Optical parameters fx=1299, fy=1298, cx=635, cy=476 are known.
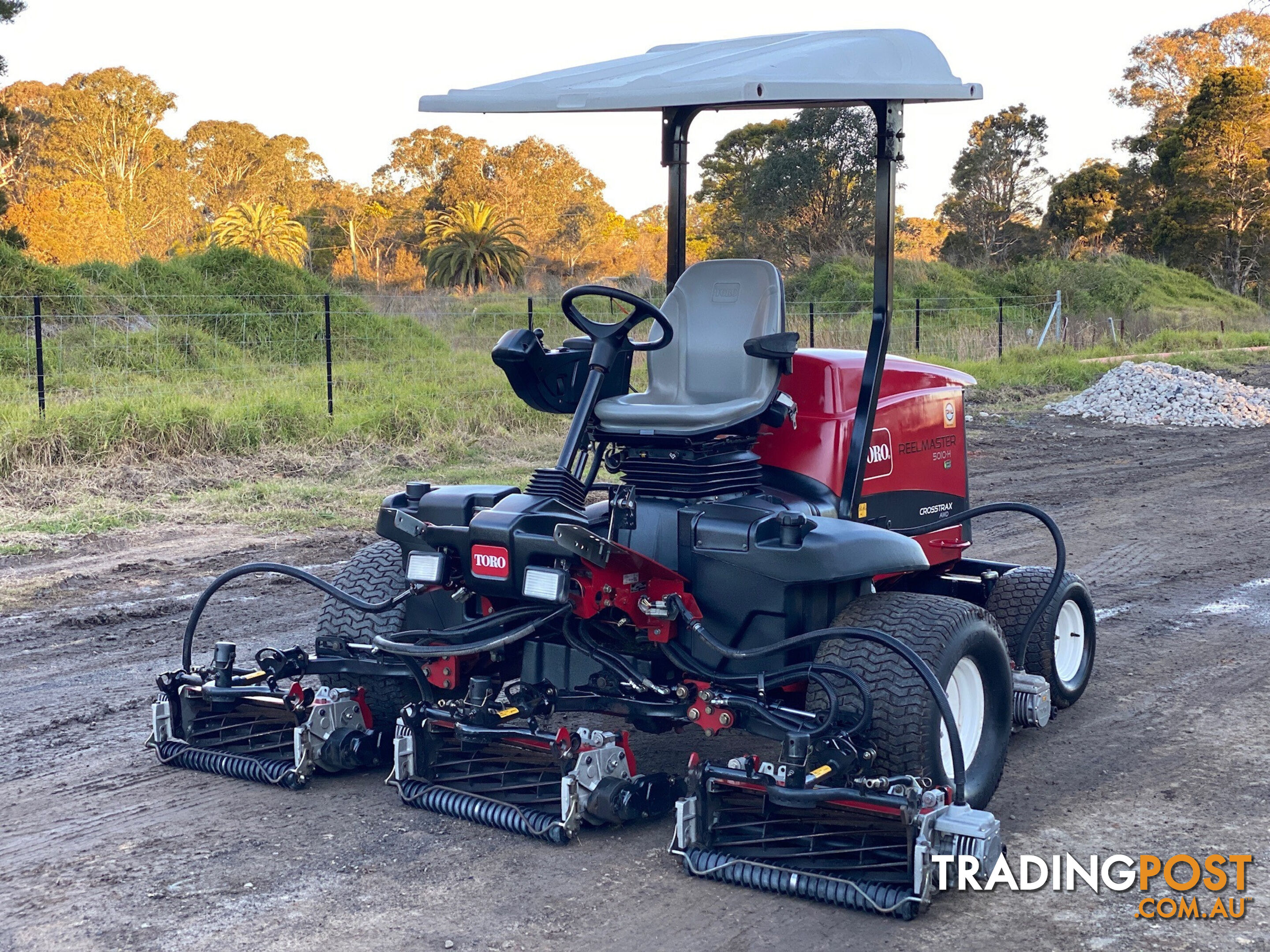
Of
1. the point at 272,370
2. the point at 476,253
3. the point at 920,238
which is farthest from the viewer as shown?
the point at 920,238

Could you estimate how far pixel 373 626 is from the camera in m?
4.66

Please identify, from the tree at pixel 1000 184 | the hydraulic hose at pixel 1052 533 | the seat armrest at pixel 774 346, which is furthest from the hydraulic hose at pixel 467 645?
the tree at pixel 1000 184

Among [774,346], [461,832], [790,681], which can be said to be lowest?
[461,832]

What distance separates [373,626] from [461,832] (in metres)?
0.89

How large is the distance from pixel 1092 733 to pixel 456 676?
2.50 m

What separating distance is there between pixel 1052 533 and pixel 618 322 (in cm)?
192

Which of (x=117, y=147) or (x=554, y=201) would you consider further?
(x=554, y=201)

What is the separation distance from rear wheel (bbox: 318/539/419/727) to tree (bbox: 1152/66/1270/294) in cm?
4565

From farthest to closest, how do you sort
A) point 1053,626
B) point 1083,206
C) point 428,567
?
point 1083,206 < point 1053,626 < point 428,567

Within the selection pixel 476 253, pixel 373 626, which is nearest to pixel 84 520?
pixel 373 626

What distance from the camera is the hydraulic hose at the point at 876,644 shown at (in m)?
3.69

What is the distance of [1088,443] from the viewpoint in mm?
15172

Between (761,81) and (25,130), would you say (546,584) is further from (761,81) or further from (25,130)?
(25,130)

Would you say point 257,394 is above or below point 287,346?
below
